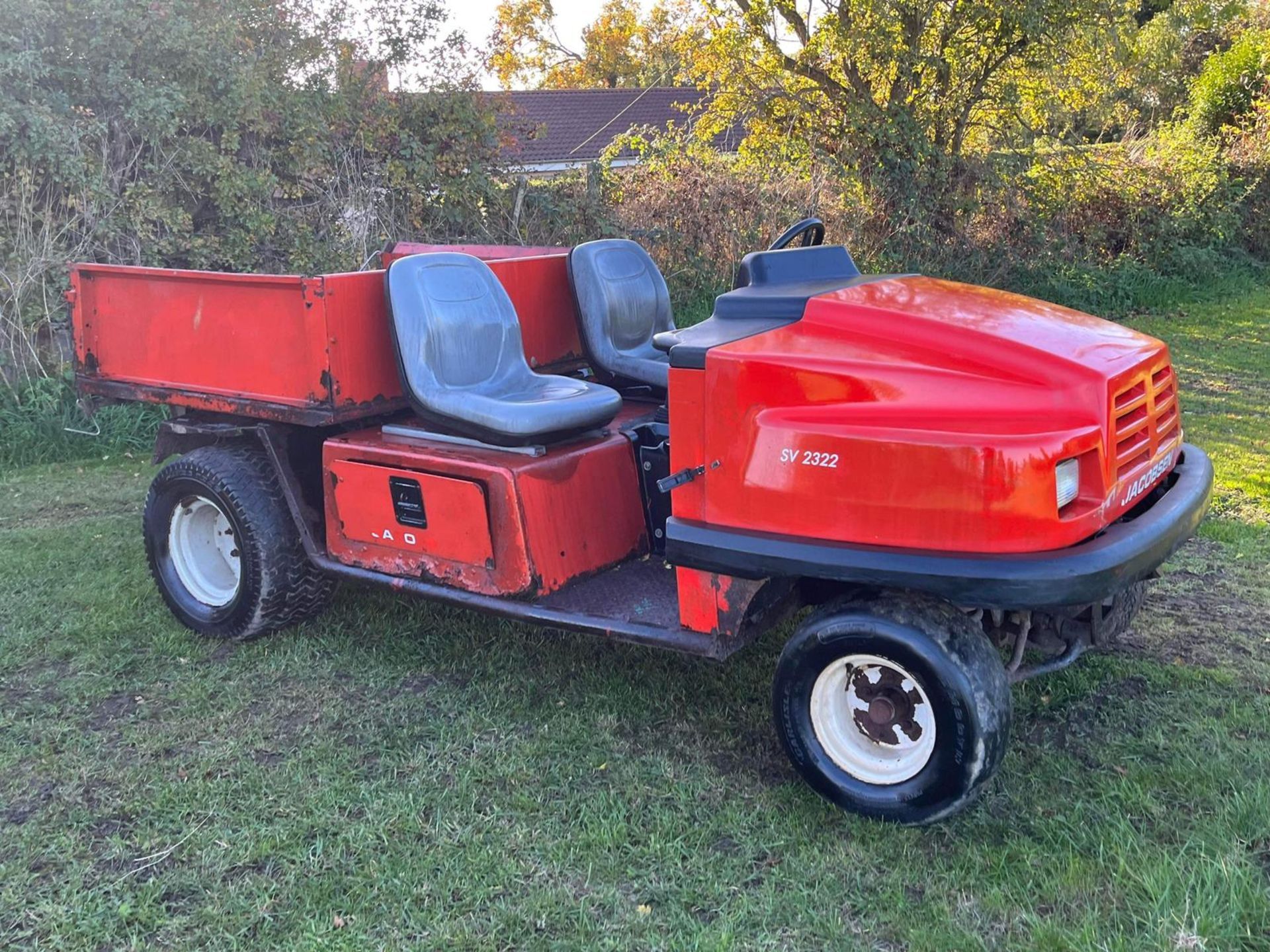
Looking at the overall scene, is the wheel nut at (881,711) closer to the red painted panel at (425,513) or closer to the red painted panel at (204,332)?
the red painted panel at (425,513)

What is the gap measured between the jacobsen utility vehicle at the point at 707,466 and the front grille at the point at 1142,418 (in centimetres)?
1

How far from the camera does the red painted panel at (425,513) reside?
369cm

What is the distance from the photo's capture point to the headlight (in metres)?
2.69

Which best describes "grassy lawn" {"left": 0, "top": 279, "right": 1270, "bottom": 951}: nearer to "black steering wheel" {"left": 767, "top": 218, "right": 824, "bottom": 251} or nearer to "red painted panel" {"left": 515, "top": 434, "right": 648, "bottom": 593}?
"red painted panel" {"left": 515, "top": 434, "right": 648, "bottom": 593}

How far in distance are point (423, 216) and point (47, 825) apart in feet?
22.7

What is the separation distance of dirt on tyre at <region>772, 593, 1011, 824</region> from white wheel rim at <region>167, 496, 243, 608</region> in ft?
8.18

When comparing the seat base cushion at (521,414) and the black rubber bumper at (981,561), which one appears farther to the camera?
the seat base cushion at (521,414)

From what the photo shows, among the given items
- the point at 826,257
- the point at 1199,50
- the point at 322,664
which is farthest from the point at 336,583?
the point at 1199,50

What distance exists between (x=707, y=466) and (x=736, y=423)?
6.2 inches

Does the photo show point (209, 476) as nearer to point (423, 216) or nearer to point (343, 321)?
point (343, 321)

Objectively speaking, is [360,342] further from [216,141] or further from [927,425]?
[216,141]

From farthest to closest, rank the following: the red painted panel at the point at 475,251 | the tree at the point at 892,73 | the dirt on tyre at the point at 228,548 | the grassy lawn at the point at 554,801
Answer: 1. the tree at the point at 892,73
2. the red painted panel at the point at 475,251
3. the dirt on tyre at the point at 228,548
4. the grassy lawn at the point at 554,801

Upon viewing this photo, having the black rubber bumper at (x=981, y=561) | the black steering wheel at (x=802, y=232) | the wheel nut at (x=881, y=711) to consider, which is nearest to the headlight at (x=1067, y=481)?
the black rubber bumper at (x=981, y=561)

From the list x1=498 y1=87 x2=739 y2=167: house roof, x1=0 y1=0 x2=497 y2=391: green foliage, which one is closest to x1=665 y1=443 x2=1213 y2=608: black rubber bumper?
x1=0 y1=0 x2=497 y2=391: green foliage
